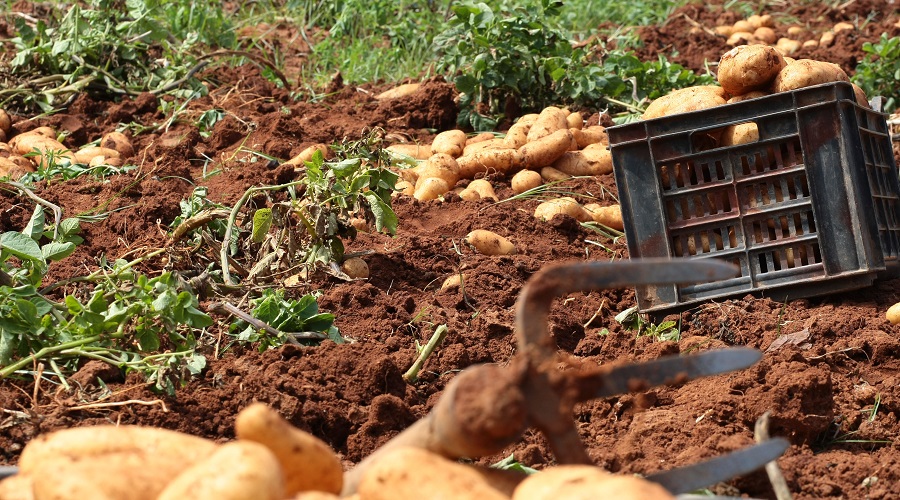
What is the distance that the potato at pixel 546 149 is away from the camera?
462cm

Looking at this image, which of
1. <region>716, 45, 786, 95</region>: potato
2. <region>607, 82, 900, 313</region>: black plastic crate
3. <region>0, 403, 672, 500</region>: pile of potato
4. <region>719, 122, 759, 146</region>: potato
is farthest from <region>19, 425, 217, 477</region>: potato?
<region>716, 45, 786, 95</region>: potato

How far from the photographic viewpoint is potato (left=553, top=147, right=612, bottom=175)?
15.5 ft

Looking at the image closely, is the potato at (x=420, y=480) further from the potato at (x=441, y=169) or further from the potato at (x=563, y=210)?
the potato at (x=441, y=169)

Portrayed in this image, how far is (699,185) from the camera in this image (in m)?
3.35

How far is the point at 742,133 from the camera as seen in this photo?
3.34 m

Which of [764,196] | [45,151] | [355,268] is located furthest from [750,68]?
[45,151]

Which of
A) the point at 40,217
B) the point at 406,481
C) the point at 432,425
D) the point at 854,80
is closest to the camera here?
the point at 406,481

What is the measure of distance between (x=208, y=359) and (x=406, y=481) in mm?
1412

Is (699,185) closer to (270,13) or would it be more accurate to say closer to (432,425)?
(432,425)

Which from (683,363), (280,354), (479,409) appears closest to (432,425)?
(479,409)

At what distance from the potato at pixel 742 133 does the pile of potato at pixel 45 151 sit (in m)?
2.81

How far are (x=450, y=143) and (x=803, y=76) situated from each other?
77.3 inches

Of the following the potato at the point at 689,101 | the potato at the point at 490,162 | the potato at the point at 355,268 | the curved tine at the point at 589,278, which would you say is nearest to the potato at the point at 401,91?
the potato at the point at 490,162

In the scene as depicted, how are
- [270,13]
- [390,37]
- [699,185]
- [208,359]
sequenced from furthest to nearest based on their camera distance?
1. [270,13]
2. [390,37]
3. [699,185]
4. [208,359]
